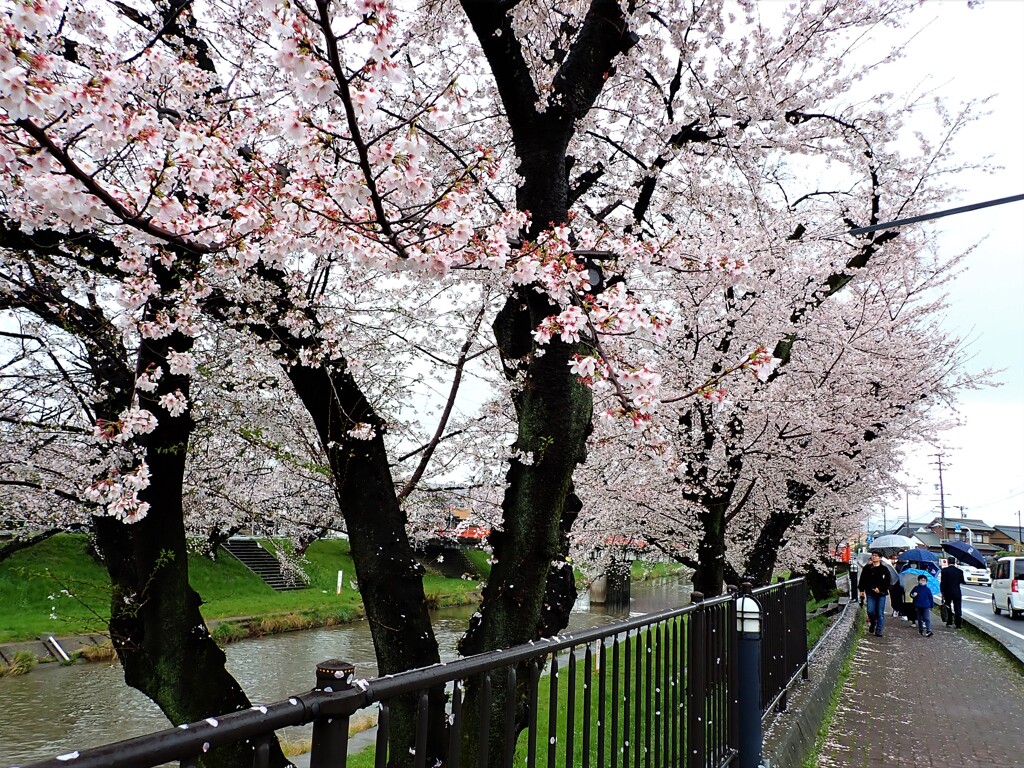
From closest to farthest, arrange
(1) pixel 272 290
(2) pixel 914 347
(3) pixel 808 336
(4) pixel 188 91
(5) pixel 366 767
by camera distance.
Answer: (4) pixel 188 91
(1) pixel 272 290
(5) pixel 366 767
(3) pixel 808 336
(2) pixel 914 347

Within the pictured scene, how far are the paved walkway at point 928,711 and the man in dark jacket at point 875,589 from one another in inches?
52.4

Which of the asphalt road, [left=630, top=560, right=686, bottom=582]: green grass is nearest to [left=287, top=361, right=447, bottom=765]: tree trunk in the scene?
the asphalt road

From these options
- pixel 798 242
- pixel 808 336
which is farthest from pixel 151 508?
pixel 808 336

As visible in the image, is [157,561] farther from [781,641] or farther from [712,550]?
[712,550]

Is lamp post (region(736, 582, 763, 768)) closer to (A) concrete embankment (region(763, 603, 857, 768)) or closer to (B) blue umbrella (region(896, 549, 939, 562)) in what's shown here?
(A) concrete embankment (region(763, 603, 857, 768))

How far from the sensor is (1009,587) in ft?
63.3

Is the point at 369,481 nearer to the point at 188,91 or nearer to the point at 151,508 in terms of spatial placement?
the point at 151,508

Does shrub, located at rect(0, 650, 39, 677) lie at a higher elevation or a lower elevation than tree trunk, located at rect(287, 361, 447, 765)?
lower

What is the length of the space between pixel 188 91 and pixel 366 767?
6.31 m

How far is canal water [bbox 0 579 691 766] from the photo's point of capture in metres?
10.6

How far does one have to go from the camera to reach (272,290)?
5.13 metres

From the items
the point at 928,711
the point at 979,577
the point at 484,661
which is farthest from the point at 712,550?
the point at 979,577

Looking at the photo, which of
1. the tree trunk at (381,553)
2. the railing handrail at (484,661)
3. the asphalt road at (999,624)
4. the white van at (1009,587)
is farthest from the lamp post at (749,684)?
the white van at (1009,587)

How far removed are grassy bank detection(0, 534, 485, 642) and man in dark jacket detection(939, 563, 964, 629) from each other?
1049 centimetres
